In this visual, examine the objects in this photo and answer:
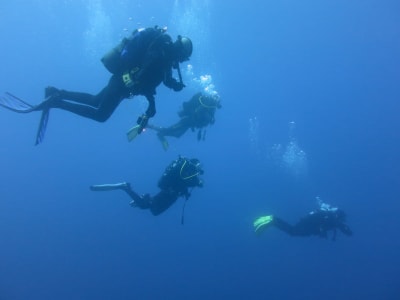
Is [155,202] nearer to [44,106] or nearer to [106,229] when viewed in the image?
[44,106]

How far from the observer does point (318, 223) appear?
1460 cm

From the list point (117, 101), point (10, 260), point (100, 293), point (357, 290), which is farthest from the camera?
point (357, 290)

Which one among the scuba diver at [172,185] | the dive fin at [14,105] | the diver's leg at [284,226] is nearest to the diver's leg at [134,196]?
the scuba diver at [172,185]

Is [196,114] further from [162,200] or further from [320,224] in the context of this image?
[320,224]

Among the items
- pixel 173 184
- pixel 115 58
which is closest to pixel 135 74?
pixel 115 58

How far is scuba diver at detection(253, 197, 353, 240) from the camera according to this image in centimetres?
1426

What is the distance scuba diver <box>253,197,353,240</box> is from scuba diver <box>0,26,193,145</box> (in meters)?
9.49

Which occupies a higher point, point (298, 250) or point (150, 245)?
point (298, 250)

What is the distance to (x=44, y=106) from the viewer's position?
6.99m

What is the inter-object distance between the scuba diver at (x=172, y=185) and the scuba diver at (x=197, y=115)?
1393mm

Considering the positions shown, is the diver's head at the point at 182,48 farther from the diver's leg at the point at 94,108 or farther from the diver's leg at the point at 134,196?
the diver's leg at the point at 134,196

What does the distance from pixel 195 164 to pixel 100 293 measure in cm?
4325

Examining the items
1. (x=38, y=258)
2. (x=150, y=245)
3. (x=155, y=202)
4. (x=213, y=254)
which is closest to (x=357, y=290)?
(x=213, y=254)

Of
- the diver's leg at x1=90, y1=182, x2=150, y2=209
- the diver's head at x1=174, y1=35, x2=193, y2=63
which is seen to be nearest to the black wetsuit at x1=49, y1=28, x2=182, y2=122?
the diver's head at x1=174, y1=35, x2=193, y2=63
